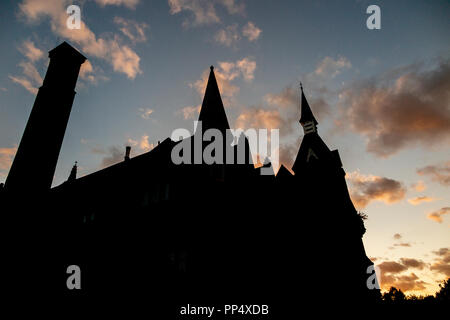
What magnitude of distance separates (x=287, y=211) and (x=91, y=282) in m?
13.2

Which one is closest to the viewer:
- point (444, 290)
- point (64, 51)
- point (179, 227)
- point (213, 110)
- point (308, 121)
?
point (179, 227)

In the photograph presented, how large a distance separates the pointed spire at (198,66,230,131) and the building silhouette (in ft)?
0.28

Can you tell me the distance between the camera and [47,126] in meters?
18.0

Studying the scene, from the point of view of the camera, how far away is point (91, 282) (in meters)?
14.7

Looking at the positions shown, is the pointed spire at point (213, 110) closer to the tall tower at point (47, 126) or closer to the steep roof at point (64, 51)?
the tall tower at point (47, 126)

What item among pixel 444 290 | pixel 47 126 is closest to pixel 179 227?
pixel 47 126

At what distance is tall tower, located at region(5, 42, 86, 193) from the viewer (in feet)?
53.9

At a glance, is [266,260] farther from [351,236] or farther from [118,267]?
[351,236]

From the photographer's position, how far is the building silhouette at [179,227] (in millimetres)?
13227

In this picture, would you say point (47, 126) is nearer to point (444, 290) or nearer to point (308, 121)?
point (308, 121)

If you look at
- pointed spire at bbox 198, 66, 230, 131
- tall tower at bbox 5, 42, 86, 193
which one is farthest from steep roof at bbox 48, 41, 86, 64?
pointed spire at bbox 198, 66, 230, 131

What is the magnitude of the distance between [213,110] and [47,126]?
11375mm
